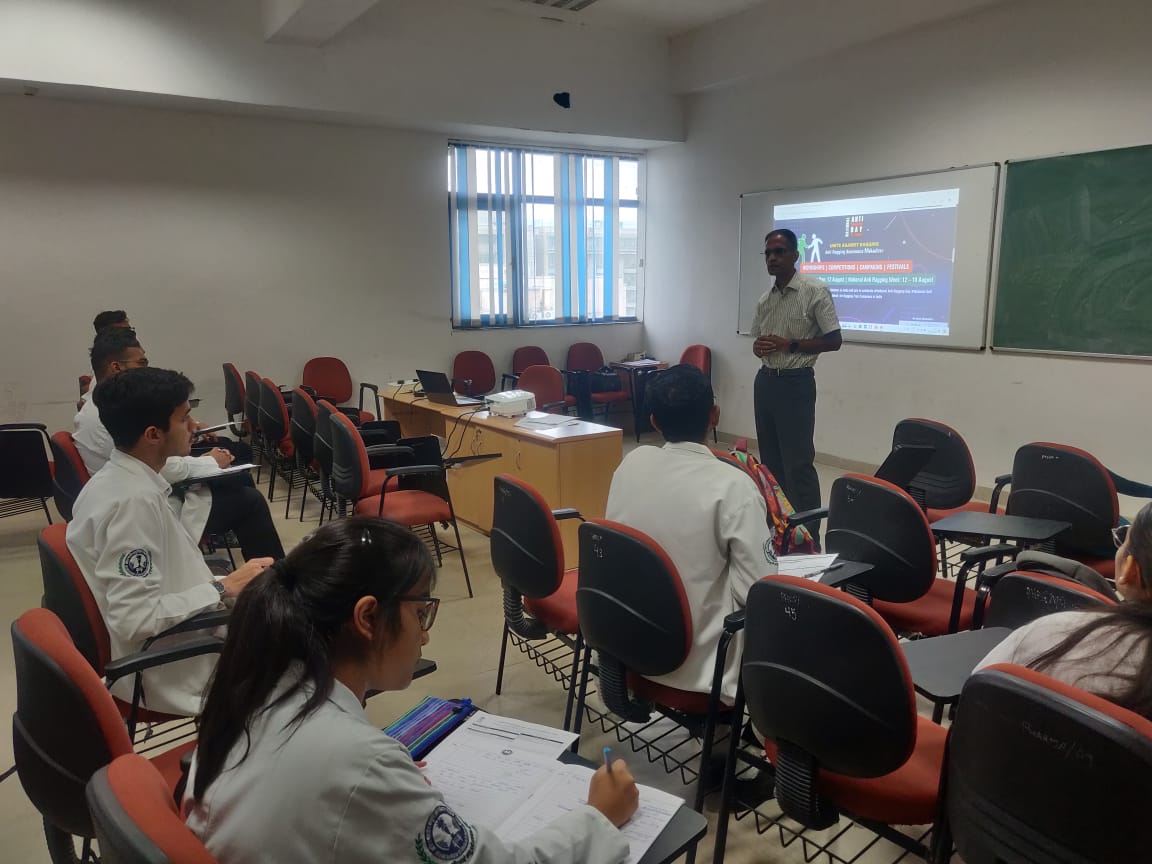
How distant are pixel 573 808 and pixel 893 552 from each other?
1509 mm

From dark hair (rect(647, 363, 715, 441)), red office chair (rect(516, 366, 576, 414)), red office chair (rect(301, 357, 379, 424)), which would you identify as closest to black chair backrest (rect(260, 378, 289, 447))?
red office chair (rect(301, 357, 379, 424))

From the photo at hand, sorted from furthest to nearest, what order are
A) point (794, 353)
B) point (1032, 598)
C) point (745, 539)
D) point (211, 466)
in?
point (794, 353) → point (211, 466) → point (745, 539) → point (1032, 598)

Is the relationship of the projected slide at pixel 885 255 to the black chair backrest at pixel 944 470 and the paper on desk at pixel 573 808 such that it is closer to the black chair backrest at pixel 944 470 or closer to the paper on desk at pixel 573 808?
the black chair backrest at pixel 944 470

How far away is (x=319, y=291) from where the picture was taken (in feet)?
21.0

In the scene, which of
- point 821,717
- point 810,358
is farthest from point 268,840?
point 810,358

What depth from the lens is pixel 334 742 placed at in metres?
0.86

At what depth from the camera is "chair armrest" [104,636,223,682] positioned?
159 cm

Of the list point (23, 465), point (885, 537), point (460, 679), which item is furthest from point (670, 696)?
point (23, 465)

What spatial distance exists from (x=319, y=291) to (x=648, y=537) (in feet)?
17.3

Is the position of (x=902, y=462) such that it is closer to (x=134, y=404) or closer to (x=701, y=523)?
(x=701, y=523)

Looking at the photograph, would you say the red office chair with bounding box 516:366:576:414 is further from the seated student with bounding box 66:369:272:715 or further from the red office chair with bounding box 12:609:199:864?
the red office chair with bounding box 12:609:199:864

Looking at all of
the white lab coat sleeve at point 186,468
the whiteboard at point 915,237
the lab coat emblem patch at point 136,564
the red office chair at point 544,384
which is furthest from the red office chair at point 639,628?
the whiteboard at point 915,237

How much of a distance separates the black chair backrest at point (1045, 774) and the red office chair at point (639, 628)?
65 centimetres

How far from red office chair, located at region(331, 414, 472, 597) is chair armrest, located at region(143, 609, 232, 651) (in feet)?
4.67
